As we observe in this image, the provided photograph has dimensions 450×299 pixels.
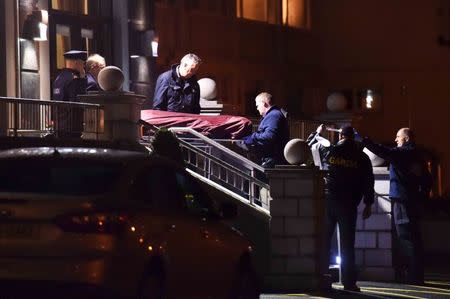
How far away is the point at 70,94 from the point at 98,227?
25.7 feet

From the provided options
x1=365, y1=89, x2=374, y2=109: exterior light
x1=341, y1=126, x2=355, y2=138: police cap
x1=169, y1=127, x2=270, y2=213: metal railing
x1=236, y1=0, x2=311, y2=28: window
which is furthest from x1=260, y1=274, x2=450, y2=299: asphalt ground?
x1=365, y1=89, x2=374, y2=109: exterior light

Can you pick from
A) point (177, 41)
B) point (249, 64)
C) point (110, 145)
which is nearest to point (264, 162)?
point (110, 145)

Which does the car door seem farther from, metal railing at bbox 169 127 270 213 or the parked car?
metal railing at bbox 169 127 270 213

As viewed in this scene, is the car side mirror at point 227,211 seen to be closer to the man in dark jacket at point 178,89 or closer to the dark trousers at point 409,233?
the dark trousers at point 409,233

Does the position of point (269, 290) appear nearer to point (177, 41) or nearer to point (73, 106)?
point (73, 106)

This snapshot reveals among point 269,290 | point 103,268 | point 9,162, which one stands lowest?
point 269,290

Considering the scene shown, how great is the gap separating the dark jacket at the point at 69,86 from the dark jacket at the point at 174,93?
5.62 feet

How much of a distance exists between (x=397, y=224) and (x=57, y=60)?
689 cm

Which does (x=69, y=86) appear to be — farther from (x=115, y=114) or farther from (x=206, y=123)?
(x=206, y=123)

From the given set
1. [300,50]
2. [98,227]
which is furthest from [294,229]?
[300,50]

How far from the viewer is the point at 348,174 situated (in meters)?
17.2

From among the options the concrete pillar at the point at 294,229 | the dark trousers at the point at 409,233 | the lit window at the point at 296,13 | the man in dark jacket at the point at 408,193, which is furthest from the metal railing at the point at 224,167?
the lit window at the point at 296,13

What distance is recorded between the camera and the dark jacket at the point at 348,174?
17172 millimetres

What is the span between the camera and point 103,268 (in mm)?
10375
